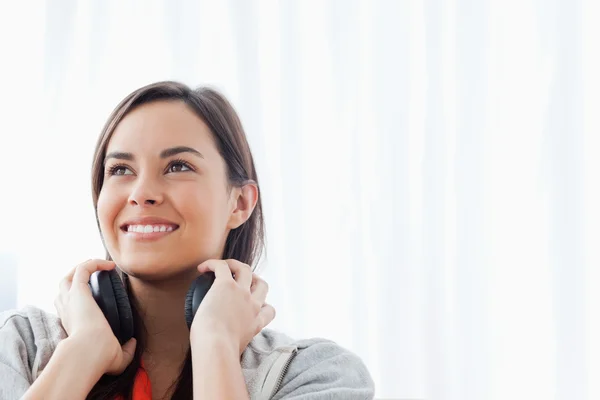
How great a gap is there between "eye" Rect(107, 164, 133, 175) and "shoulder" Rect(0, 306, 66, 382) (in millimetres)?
288

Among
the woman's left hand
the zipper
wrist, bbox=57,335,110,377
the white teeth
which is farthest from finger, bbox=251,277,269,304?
wrist, bbox=57,335,110,377

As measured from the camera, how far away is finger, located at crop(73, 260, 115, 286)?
4.38 feet

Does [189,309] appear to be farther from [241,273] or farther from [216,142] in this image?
[216,142]

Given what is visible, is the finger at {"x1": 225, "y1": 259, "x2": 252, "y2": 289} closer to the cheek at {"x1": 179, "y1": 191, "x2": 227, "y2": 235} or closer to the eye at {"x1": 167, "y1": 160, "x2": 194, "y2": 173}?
the cheek at {"x1": 179, "y1": 191, "x2": 227, "y2": 235}

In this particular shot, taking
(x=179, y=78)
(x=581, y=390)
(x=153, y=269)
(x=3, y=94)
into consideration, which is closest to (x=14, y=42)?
(x=3, y=94)

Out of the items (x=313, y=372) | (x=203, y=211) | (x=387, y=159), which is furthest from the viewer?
(x=387, y=159)

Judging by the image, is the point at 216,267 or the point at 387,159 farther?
the point at 387,159

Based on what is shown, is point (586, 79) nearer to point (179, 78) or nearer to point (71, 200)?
point (179, 78)

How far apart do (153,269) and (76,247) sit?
61cm

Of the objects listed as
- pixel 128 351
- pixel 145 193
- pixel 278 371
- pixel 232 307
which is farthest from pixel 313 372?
pixel 145 193

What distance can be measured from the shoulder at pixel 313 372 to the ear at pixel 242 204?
0.26 m

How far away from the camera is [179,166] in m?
1.40

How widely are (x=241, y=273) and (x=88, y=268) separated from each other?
0.92ft

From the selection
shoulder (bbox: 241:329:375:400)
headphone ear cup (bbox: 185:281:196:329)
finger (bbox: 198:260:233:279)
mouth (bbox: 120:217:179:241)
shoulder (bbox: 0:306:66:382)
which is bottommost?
shoulder (bbox: 241:329:375:400)
